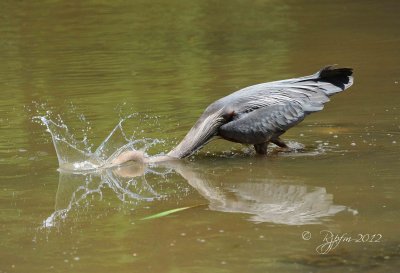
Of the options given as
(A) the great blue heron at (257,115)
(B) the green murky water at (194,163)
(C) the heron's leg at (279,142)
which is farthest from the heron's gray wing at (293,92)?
(B) the green murky water at (194,163)

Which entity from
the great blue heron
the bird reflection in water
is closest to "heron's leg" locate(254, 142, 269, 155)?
the great blue heron

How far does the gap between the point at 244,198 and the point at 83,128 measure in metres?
3.78

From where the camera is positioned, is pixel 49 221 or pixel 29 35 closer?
pixel 49 221

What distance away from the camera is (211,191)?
355 inches

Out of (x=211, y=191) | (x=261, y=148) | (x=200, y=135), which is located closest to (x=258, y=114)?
(x=261, y=148)

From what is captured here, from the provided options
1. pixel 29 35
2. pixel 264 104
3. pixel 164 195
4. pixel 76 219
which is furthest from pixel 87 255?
pixel 29 35

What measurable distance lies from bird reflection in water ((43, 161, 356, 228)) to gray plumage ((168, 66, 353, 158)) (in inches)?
14.6

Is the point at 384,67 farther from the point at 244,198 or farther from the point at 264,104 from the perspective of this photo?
the point at 244,198

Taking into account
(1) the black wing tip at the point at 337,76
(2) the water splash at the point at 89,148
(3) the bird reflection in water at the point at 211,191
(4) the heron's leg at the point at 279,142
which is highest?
(1) the black wing tip at the point at 337,76

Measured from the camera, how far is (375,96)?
1310 centimetres

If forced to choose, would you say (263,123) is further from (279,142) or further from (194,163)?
(194,163)

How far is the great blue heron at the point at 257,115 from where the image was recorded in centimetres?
1009

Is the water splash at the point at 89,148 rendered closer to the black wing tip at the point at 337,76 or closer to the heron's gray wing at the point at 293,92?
the heron's gray wing at the point at 293,92

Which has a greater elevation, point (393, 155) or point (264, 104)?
point (264, 104)
